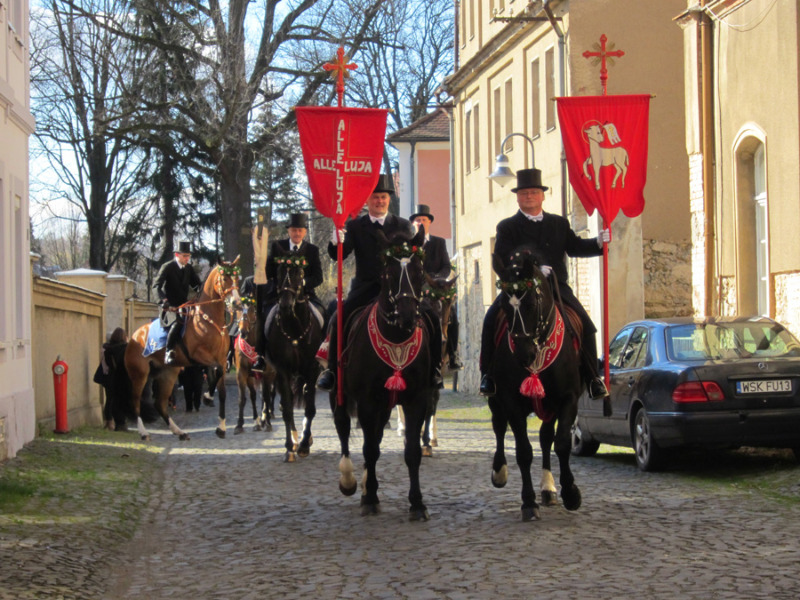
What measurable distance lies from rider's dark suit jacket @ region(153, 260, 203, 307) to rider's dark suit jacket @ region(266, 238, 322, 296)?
18.4 feet

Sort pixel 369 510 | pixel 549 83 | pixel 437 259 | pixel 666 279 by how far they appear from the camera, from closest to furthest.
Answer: pixel 369 510 < pixel 437 259 < pixel 666 279 < pixel 549 83

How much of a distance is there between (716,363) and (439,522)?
4.19 metres

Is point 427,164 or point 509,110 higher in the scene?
point 427,164

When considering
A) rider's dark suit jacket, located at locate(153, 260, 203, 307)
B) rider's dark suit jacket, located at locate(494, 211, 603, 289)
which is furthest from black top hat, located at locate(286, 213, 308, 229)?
rider's dark suit jacket, located at locate(494, 211, 603, 289)

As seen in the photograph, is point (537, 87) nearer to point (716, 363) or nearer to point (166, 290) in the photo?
point (166, 290)

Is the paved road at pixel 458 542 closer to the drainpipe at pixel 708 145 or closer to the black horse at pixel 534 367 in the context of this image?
the black horse at pixel 534 367

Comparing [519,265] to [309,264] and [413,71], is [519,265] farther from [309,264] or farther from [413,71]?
[413,71]

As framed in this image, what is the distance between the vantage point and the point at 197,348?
→ 20.1 metres

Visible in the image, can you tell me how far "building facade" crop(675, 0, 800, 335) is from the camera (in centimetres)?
1681

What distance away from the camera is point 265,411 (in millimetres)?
20219

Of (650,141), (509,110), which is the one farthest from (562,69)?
(509,110)

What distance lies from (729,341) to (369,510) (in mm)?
4872

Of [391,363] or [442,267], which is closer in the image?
[391,363]

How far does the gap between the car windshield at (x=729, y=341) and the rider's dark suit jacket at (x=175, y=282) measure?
967 centimetres
